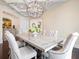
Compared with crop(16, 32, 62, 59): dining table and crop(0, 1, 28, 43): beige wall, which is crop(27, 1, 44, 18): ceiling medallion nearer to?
crop(0, 1, 28, 43): beige wall

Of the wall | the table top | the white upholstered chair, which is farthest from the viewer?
the wall

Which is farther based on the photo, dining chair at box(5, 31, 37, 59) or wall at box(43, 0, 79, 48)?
wall at box(43, 0, 79, 48)

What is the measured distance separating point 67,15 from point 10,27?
3.44 metres

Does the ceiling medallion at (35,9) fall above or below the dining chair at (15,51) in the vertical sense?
above

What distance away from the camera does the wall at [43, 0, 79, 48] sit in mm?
5379

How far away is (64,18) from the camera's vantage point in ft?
18.7

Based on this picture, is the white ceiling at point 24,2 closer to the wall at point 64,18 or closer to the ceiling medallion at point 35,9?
the ceiling medallion at point 35,9

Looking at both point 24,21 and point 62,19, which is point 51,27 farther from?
point 24,21

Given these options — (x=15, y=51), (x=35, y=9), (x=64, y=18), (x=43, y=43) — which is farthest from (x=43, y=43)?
(x=35, y=9)

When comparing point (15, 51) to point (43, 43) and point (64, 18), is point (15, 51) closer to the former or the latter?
point (43, 43)

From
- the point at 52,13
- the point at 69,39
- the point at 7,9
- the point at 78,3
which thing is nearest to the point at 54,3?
the point at 52,13

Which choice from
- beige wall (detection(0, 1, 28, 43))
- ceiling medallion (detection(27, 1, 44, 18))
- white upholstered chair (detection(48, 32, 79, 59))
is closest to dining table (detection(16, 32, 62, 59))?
white upholstered chair (detection(48, 32, 79, 59))

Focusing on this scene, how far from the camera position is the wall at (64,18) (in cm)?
538

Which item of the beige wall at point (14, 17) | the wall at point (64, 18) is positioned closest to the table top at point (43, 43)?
the wall at point (64, 18)
